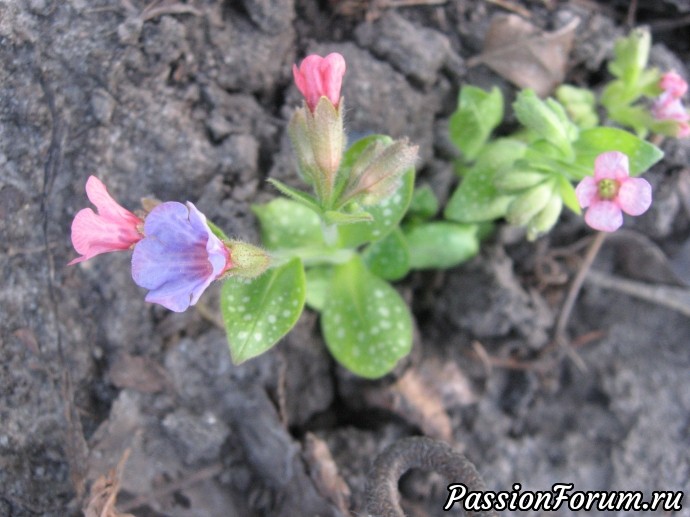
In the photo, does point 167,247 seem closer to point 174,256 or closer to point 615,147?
point 174,256

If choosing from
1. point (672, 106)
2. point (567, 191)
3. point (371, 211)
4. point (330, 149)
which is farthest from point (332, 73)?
point (672, 106)

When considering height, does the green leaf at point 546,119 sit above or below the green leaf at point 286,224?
above

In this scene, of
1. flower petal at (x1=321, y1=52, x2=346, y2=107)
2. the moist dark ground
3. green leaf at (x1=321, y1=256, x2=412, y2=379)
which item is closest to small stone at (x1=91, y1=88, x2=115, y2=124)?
the moist dark ground

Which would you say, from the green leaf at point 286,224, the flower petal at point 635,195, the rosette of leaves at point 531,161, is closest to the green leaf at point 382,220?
the green leaf at point 286,224

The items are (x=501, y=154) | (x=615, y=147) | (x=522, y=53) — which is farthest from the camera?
(x=522, y=53)

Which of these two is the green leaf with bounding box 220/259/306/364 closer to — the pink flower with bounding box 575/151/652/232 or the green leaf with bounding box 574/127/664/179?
the pink flower with bounding box 575/151/652/232

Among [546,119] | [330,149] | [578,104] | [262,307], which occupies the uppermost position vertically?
[330,149]

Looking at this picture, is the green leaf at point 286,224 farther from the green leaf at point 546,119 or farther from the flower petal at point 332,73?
the green leaf at point 546,119
